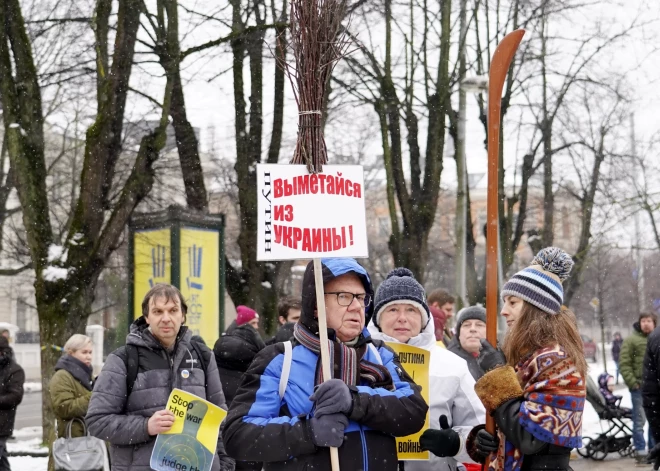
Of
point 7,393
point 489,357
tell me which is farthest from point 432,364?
point 7,393

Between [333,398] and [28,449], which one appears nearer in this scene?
[333,398]

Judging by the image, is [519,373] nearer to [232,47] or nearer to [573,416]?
[573,416]

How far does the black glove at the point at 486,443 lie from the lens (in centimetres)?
368

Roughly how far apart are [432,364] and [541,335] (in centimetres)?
101

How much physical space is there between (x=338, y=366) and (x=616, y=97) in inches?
732

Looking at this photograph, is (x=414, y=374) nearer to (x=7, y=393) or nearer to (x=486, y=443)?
(x=486, y=443)

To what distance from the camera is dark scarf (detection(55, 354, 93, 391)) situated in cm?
780

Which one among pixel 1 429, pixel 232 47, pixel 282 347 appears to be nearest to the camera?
pixel 282 347

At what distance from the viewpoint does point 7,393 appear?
10.7 m

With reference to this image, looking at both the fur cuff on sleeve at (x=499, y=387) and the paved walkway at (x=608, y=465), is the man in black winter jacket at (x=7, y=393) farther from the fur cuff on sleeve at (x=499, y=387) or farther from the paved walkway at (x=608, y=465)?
the fur cuff on sleeve at (x=499, y=387)

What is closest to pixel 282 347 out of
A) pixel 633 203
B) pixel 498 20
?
pixel 633 203

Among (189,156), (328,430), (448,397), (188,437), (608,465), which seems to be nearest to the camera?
(328,430)

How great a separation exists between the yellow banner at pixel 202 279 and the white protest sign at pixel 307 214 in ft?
28.5

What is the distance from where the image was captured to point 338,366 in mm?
3438
